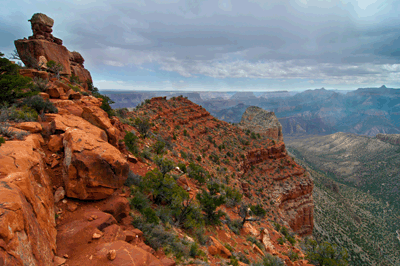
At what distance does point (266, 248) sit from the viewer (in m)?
17.2

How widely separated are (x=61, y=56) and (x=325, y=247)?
128 ft

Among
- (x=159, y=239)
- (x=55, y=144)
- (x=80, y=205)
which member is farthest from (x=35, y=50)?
(x=159, y=239)

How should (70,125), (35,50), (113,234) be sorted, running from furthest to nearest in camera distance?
1. (35,50)
2. (70,125)
3. (113,234)

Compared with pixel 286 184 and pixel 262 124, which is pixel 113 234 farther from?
pixel 262 124

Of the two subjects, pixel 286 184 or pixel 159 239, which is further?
pixel 286 184

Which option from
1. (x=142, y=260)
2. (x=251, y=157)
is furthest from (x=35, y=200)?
(x=251, y=157)

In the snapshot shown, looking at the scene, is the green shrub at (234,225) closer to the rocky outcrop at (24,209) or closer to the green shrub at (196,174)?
the green shrub at (196,174)

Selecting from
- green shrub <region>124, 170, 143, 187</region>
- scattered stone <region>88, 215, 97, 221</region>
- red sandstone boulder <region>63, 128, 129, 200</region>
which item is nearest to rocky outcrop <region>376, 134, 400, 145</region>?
green shrub <region>124, 170, 143, 187</region>

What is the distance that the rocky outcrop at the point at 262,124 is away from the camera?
251 feet

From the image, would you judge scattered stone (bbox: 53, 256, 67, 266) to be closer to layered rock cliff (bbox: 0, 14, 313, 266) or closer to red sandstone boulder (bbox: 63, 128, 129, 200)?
layered rock cliff (bbox: 0, 14, 313, 266)

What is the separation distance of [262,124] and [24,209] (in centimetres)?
8215

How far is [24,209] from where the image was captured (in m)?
4.78

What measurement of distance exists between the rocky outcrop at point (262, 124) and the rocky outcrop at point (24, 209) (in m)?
72.0

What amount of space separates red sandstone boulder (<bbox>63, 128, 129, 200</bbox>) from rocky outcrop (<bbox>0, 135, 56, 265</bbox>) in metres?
1.03
